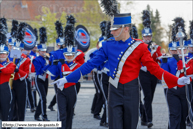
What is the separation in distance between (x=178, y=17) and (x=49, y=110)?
588cm

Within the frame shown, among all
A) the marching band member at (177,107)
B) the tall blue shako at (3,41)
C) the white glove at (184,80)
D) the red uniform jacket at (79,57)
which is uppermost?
the tall blue shako at (3,41)

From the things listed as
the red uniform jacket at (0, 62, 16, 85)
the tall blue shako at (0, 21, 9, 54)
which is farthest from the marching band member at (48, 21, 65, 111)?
the tall blue shako at (0, 21, 9, 54)

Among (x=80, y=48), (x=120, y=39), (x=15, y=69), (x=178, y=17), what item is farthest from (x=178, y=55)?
(x=80, y=48)

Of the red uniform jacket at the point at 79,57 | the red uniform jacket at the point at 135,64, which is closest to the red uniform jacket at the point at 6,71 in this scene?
the red uniform jacket at the point at 79,57

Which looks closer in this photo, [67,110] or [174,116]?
[174,116]

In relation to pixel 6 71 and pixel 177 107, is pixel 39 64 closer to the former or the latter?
pixel 6 71

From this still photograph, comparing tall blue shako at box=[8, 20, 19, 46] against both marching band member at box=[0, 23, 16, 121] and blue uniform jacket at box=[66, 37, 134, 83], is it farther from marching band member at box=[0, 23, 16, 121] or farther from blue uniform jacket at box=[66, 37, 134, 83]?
blue uniform jacket at box=[66, 37, 134, 83]

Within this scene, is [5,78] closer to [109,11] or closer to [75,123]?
[75,123]

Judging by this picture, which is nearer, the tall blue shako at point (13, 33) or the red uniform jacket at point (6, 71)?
the red uniform jacket at point (6, 71)

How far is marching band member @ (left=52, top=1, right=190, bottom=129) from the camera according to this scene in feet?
15.2

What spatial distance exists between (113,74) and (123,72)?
0.15 metres

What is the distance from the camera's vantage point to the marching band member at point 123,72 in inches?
183

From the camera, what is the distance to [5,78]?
7480mm

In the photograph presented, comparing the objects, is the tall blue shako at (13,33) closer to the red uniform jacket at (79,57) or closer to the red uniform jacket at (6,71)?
the red uniform jacket at (79,57)
